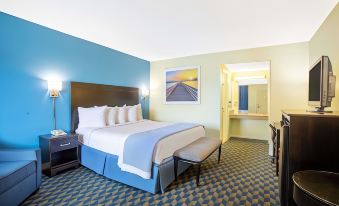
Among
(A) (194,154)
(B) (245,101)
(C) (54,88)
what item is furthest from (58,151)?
(B) (245,101)

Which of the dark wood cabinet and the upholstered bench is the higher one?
the dark wood cabinet

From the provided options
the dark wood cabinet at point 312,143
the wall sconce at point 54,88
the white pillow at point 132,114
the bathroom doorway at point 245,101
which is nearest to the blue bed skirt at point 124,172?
the wall sconce at point 54,88

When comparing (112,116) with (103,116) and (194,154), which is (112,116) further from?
(194,154)

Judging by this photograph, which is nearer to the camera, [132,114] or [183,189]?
[183,189]

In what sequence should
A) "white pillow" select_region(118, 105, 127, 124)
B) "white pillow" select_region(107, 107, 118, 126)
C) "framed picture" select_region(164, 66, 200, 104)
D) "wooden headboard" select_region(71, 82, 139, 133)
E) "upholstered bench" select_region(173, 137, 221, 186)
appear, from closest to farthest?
"upholstered bench" select_region(173, 137, 221, 186)
"wooden headboard" select_region(71, 82, 139, 133)
"white pillow" select_region(107, 107, 118, 126)
"white pillow" select_region(118, 105, 127, 124)
"framed picture" select_region(164, 66, 200, 104)

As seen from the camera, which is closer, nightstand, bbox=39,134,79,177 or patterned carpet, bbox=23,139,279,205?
patterned carpet, bbox=23,139,279,205

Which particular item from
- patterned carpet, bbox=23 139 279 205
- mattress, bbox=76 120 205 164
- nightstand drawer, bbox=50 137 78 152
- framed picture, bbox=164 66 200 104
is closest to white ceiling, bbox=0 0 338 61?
framed picture, bbox=164 66 200 104

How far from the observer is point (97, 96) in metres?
4.02

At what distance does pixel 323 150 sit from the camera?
1405mm

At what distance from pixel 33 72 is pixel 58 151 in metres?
1.44

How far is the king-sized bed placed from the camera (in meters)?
2.32

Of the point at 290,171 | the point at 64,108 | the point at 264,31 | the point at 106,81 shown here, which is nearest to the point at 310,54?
the point at 264,31

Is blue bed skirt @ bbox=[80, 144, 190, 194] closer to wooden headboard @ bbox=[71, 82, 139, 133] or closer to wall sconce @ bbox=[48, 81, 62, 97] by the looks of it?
wooden headboard @ bbox=[71, 82, 139, 133]

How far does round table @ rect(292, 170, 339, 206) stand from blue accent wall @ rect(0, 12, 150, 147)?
3.70 metres
